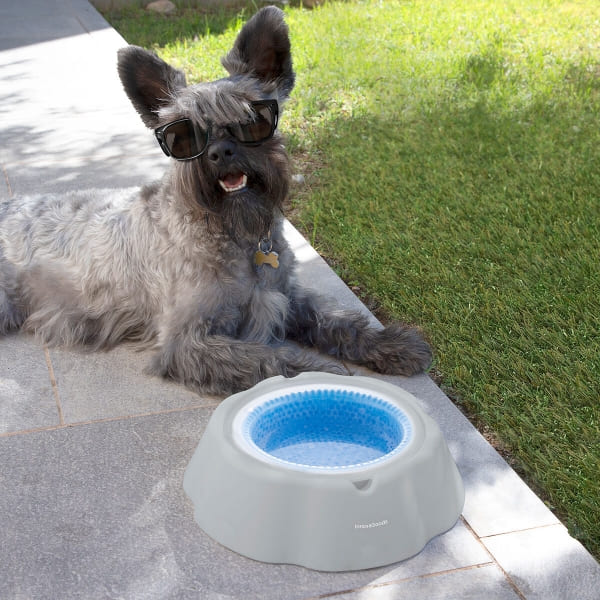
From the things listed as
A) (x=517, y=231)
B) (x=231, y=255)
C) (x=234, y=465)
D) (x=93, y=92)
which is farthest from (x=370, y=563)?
(x=93, y=92)

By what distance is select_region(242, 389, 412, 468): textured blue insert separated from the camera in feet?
10.5

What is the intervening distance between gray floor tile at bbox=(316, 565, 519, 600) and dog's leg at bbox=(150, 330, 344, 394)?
4.37ft

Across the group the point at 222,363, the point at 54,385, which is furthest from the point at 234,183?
the point at 54,385

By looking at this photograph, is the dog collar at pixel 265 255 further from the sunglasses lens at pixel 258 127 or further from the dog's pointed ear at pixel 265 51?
the dog's pointed ear at pixel 265 51

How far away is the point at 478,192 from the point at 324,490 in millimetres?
3703

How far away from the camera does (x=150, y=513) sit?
3047 mm

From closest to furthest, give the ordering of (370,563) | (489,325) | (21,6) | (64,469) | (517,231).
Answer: (370,563), (64,469), (489,325), (517,231), (21,6)

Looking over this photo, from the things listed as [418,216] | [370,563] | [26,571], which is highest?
[370,563]

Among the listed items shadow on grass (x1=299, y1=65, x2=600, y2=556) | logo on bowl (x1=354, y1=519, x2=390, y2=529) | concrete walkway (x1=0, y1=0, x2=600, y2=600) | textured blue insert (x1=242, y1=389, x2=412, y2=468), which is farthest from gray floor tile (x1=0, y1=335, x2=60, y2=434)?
shadow on grass (x1=299, y1=65, x2=600, y2=556)

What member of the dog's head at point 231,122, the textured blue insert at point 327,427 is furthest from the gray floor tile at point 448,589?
the dog's head at point 231,122

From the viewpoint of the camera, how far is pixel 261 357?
3.88 meters

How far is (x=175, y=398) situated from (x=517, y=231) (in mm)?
2522

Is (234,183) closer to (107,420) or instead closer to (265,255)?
(265,255)

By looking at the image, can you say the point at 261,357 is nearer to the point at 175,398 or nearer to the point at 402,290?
the point at 175,398
